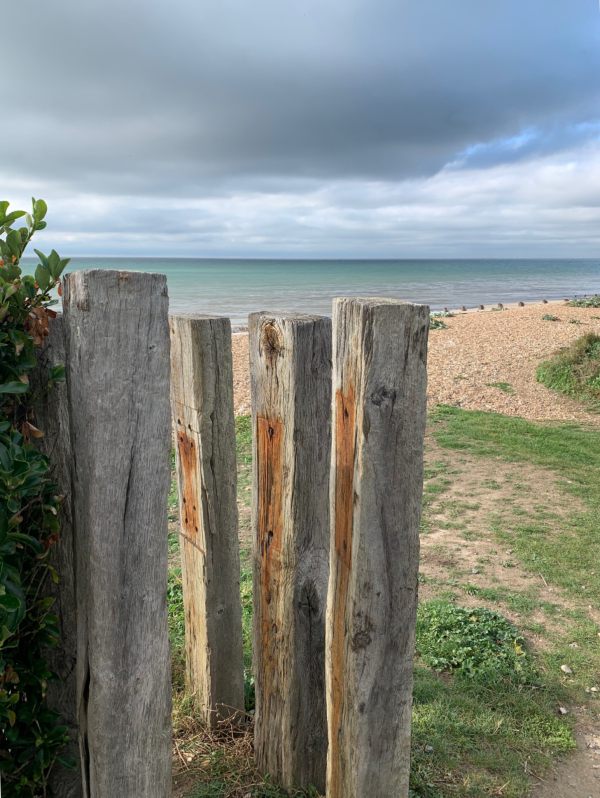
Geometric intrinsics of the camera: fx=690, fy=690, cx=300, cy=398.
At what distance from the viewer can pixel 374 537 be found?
2182 mm

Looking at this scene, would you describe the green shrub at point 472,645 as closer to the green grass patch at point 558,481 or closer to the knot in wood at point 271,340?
the green grass patch at point 558,481

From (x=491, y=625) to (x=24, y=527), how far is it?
3134 millimetres

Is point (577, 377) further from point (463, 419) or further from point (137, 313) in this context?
point (137, 313)

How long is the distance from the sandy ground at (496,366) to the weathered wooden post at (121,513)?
7.77m

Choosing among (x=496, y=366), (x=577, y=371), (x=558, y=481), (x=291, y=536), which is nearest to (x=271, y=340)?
(x=291, y=536)

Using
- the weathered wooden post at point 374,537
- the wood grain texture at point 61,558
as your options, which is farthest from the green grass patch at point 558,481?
the wood grain texture at point 61,558

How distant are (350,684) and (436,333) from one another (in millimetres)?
15813

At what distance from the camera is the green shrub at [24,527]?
193 centimetres

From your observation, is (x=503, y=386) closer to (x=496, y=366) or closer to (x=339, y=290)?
(x=496, y=366)

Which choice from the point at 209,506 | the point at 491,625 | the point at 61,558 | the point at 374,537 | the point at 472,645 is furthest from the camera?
the point at 491,625

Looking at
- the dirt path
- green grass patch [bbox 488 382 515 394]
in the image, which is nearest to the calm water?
the dirt path

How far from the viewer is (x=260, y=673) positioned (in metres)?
2.82

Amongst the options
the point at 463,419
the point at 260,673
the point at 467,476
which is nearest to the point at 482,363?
the point at 463,419

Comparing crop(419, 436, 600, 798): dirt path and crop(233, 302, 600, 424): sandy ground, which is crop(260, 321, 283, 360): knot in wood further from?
crop(233, 302, 600, 424): sandy ground
